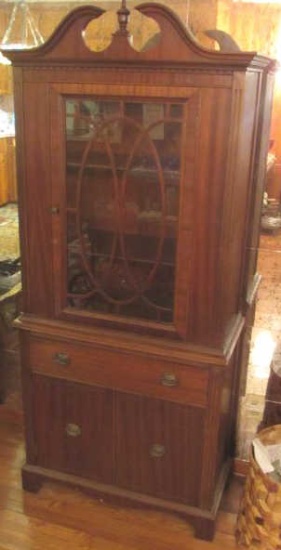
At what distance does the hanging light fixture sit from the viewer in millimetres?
2232

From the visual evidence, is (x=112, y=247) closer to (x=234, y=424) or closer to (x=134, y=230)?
(x=134, y=230)

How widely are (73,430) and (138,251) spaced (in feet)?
2.49

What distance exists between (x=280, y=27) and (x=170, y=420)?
4.80 ft

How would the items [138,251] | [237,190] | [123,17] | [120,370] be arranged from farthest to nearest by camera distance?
[120,370] < [138,251] < [237,190] < [123,17]

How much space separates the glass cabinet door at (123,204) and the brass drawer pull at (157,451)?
0.48 m

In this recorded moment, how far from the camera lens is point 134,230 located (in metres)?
1.68

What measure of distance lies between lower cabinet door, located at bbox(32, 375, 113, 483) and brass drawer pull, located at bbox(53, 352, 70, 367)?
81 mm

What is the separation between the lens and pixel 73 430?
6.50ft

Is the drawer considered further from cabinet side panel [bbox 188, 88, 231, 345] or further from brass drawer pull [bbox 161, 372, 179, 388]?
cabinet side panel [bbox 188, 88, 231, 345]

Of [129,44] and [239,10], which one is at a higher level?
[239,10]

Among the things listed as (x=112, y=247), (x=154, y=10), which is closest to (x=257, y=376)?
(x=112, y=247)

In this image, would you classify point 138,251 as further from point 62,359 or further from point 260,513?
point 260,513

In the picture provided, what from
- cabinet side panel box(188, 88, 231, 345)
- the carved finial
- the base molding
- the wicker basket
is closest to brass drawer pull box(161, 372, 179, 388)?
cabinet side panel box(188, 88, 231, 345)

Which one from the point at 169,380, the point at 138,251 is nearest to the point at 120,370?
the point at 169,380
